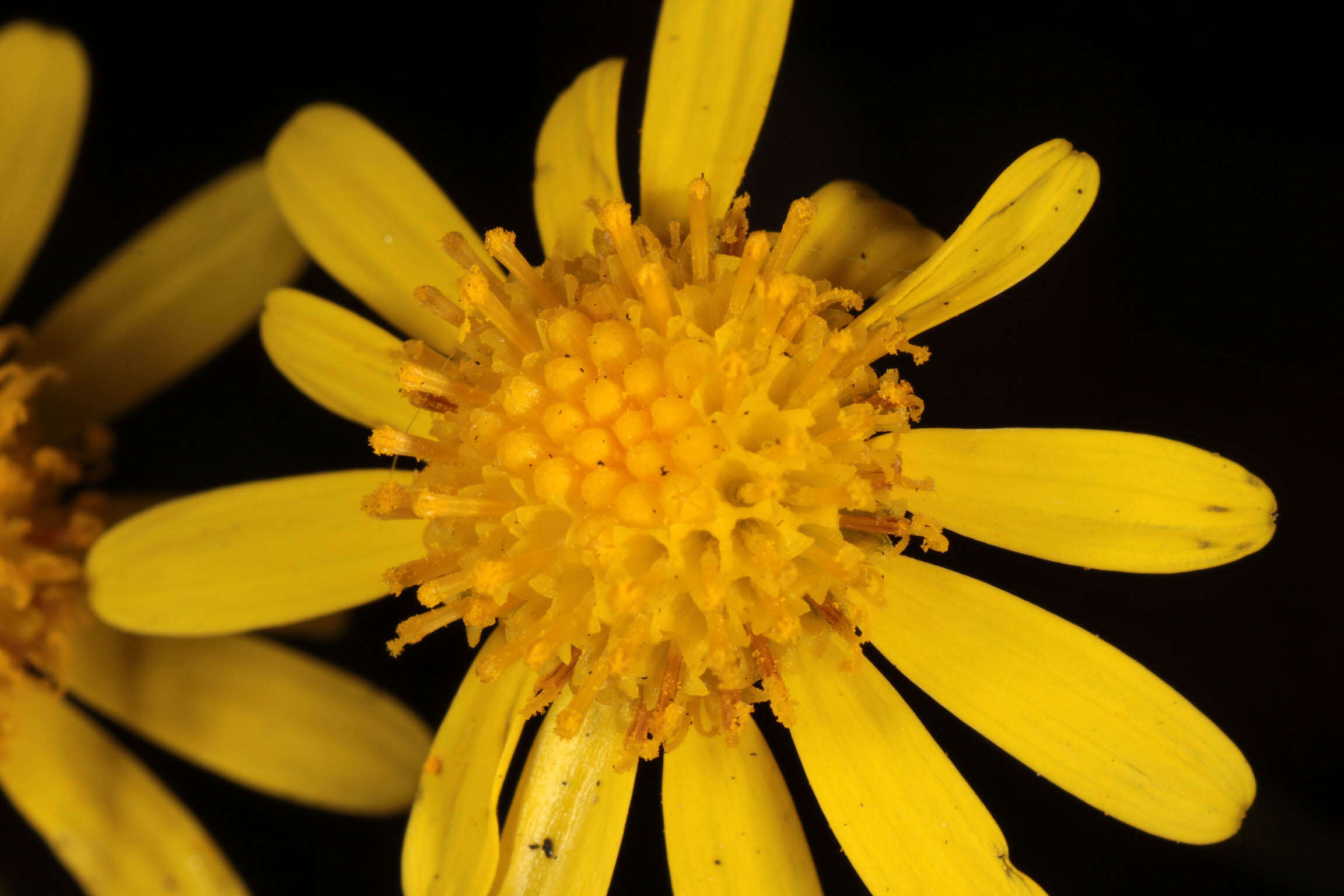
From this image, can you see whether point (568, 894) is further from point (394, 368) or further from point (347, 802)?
point (394, 368)

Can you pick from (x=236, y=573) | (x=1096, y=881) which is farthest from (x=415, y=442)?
(x=1096, y=881)

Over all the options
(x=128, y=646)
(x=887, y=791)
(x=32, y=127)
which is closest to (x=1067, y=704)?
(x=887, y=791)

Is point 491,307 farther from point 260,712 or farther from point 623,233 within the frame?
point 260,712

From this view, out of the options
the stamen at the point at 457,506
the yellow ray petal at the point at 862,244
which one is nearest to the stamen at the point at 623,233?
the yellow ray petal at the point at 862,244

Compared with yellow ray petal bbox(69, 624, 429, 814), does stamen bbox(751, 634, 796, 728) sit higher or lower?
higher

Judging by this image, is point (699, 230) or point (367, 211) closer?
point (699, 230)

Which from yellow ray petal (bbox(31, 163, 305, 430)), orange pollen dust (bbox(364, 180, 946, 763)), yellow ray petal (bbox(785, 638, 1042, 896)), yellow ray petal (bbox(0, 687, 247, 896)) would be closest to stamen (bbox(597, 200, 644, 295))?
orange pollen dust (bbox(364, 180, 946, 763))

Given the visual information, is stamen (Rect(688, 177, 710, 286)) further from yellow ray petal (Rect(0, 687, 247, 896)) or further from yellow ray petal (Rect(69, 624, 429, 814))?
yellow ray petal (Rect(0, 687, 247, 896))
